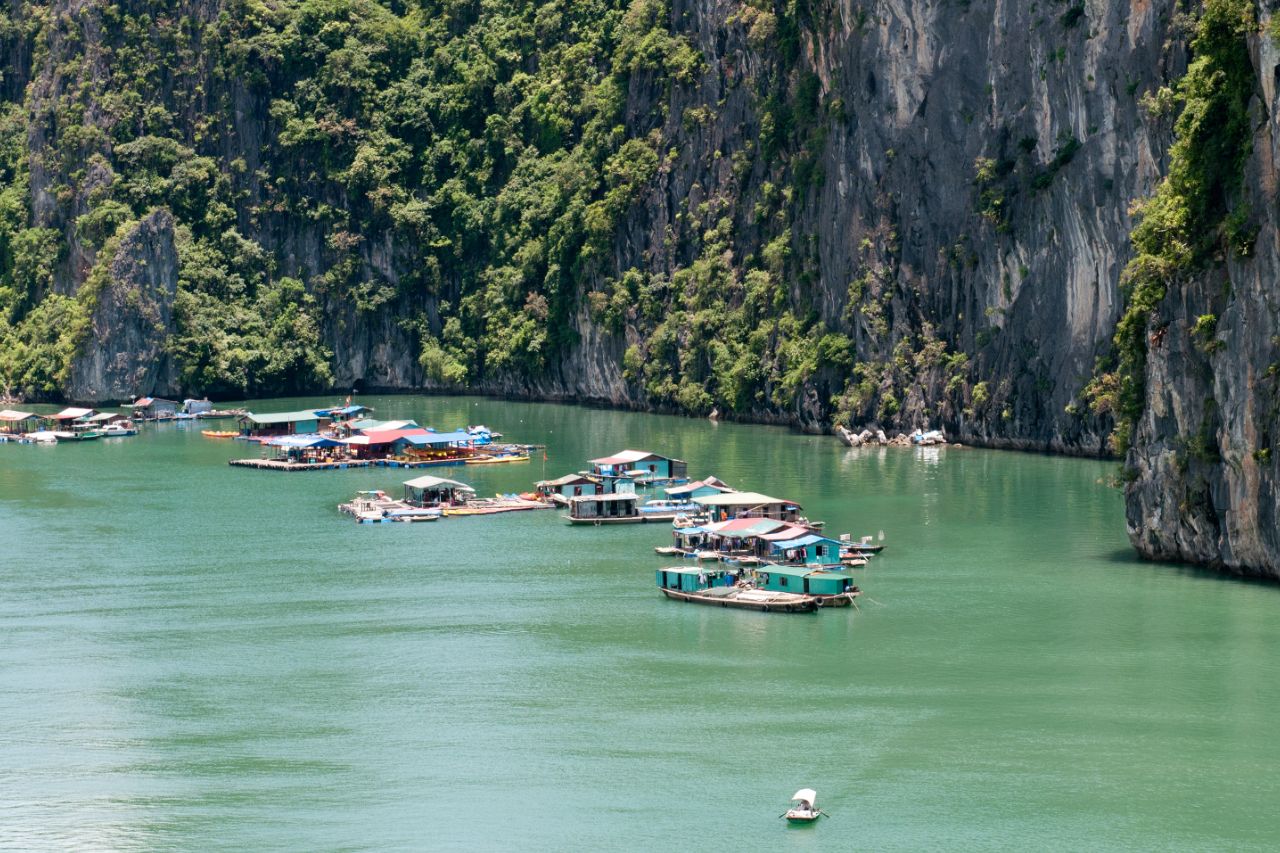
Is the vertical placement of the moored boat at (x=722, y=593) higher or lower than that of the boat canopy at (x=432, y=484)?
lower

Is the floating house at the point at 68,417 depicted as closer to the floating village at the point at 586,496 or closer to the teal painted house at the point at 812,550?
the floating village at the point at 586,496

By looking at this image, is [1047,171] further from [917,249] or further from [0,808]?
[0,808]

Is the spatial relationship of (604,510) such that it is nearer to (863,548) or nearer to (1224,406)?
(863,548)

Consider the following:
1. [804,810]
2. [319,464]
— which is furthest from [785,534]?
[319,464]

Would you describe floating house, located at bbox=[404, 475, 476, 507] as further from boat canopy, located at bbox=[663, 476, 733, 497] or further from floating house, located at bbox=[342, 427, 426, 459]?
floating house, located at bbox=[342, 427, 426, 459]

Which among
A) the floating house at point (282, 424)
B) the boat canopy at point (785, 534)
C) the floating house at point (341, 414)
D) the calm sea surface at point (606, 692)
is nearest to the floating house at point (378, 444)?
the floating house at point (282, 424)
